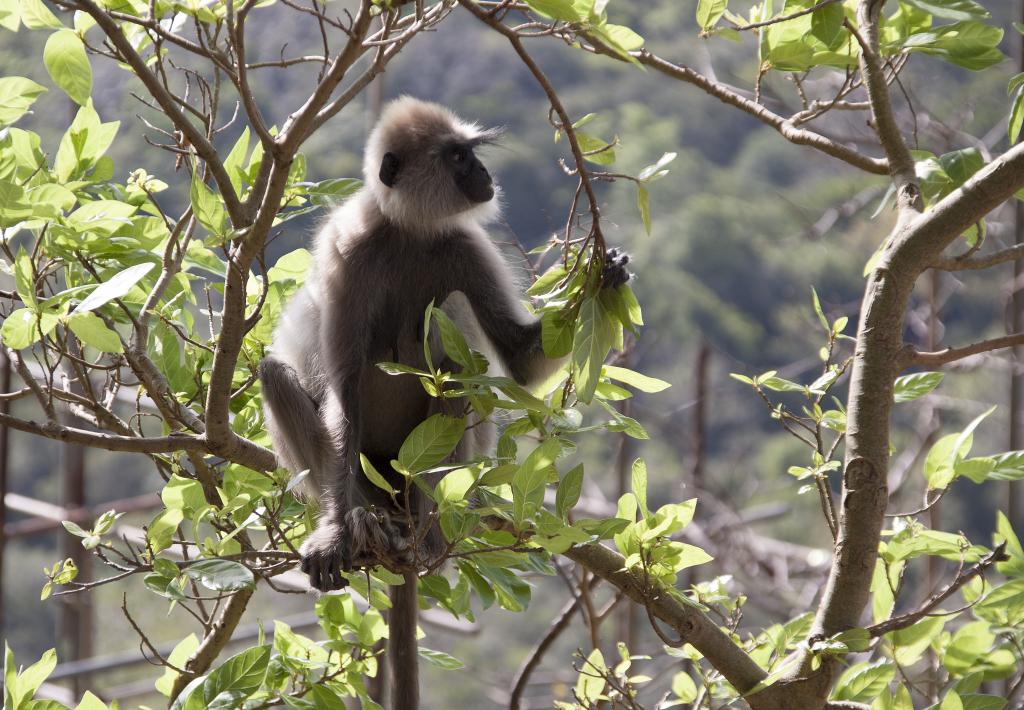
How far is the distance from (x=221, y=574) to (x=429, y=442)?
1.15ft

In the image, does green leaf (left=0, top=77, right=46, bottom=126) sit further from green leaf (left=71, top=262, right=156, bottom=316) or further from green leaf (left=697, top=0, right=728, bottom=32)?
green leaf (left=697, top=0, right=728, bottom=32)

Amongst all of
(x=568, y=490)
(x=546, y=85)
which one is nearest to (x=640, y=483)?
(x=568, y=490)

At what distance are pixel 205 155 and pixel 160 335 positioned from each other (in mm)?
734

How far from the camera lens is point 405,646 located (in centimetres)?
226

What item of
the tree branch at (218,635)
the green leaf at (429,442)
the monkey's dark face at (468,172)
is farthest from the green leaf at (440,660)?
the monkey's dark face at (468,172)

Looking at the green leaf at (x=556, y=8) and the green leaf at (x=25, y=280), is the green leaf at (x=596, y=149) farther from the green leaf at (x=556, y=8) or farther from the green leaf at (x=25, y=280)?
the green leaf at (x=25, y=280)

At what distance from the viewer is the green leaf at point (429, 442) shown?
164cm

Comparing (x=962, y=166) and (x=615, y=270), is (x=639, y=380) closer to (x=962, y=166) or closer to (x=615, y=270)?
(x=615, y=270)

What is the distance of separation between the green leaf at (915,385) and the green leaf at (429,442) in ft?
2.61

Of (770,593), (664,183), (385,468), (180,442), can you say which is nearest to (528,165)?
(664,183)

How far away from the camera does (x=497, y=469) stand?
164 cm

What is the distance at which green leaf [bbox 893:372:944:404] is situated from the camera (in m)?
1.94

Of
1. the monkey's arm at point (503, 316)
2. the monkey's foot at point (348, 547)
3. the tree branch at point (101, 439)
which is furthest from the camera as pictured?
the monkey's arm at point (503, 316)

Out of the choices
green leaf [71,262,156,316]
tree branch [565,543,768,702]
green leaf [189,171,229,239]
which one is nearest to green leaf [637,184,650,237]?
tree branch [565,543,768,702]
